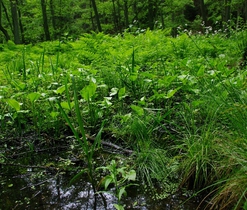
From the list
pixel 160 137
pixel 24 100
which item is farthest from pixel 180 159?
pixel 24 100

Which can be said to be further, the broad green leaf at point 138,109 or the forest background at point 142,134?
the broad green leaf at point 138,109

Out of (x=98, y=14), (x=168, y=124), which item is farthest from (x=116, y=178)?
(x=98, y=14)

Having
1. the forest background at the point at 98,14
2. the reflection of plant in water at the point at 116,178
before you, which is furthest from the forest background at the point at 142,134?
the forest background at the point at 98,14

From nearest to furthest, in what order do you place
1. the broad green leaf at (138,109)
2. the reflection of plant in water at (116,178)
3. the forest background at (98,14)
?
the reflection of plant in water at (116,178), the broad green leaf at (138,109), the forest background at (98,14)

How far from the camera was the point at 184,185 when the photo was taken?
1420 mm

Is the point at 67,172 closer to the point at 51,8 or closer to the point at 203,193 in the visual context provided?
the point at 203,193

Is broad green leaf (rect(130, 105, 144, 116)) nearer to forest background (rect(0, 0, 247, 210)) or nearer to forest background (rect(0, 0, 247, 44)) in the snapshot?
forest background (rect(0, 0, 247, 210))

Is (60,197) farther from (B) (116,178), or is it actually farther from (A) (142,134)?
(A) (142,134)

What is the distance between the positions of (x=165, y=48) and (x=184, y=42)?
752 millimetres

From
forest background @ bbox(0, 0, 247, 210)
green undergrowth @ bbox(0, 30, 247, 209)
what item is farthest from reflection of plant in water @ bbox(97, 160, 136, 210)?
green undergrowth @ bbox(0, 30, 247, 209)

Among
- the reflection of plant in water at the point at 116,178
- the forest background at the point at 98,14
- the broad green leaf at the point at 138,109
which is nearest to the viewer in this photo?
the reflection of plant in water at the point at 116,178

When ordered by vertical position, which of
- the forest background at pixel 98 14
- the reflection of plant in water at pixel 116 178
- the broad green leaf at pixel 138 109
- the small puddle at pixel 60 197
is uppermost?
the forest background at pixel 98 14

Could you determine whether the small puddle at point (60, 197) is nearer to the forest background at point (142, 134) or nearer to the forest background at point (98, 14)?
the forest background at point (142, 134)

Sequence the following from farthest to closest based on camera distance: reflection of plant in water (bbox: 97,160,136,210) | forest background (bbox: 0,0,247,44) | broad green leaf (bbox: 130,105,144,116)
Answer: forest background (bbox: 0,0,247,44)
broad green leaf (bbox: 130,105,144,116)
reflection of plant in water (bbox: 97,160,136,210)
